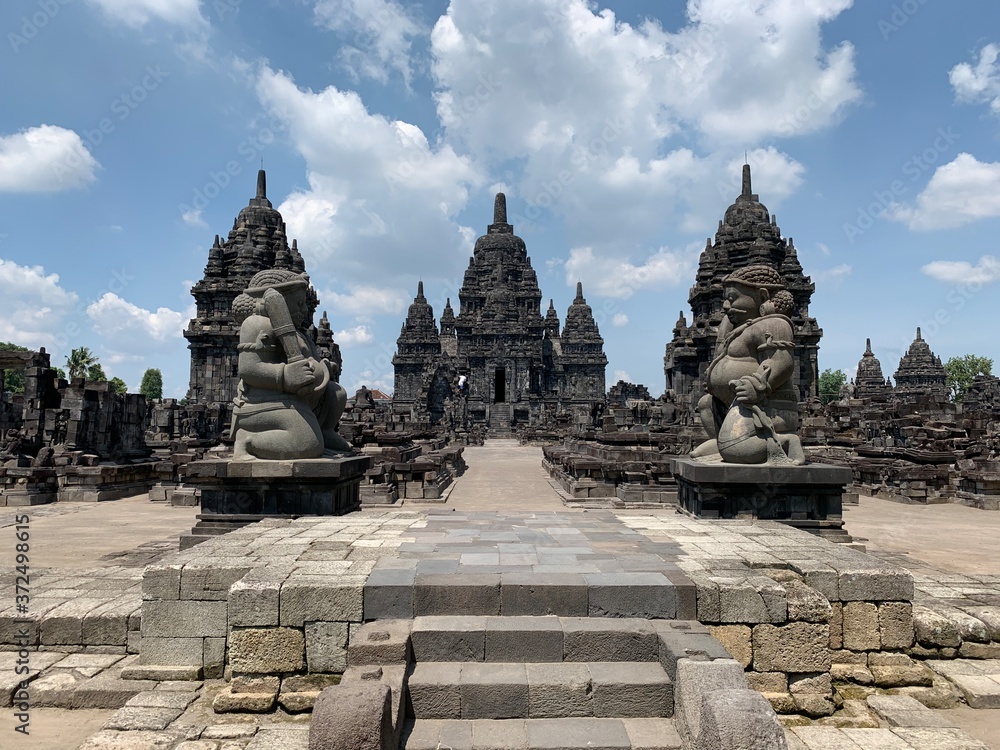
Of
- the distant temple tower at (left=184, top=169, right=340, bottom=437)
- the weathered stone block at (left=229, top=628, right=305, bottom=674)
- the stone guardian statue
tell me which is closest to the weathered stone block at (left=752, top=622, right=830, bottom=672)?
the weathered stone block at (left=229, top=628, right=305, bottom=674)

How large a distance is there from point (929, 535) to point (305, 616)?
865 centimetres

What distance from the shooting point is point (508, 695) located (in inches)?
120

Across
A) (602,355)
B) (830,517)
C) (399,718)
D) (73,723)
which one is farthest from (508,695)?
(602,355)

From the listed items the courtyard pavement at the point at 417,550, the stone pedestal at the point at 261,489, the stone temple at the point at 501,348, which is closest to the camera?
the courtyard pavement at the point at 417,550

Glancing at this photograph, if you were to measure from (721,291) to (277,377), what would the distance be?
28329 millimetres

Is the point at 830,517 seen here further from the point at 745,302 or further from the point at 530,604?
the point at 530,604

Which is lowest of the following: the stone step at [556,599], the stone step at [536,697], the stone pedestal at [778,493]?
the stone step at [536,697]

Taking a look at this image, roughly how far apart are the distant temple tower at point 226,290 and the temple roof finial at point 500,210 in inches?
1303

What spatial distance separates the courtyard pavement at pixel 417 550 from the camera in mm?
3199

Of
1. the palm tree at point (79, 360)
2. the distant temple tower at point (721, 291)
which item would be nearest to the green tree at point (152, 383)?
the palm tree at point (79, 360)

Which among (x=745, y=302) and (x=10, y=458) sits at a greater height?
(x=745, y=302)

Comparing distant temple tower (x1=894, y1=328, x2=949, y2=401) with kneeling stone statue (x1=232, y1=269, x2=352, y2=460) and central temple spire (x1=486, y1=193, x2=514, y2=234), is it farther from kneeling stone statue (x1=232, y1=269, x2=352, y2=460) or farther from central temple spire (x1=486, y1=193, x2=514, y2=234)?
kneeling stone statue (x1=232, y1=269, x2=352, y2=460)

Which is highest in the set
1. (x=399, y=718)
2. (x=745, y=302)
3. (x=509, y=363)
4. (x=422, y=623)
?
(x=509, y=363)

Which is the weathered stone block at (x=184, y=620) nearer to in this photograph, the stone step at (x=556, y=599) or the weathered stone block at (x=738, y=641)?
the stone step at (x=556, y=599)
